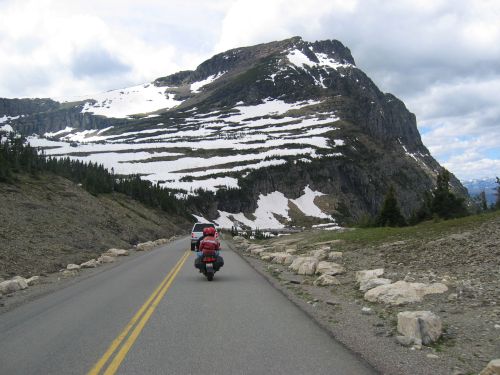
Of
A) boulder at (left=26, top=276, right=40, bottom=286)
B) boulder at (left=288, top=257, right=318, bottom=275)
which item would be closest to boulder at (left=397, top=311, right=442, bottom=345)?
boulder at (left=288, top=257, right=318, bottom=275)

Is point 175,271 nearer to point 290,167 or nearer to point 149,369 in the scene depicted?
point 149,369

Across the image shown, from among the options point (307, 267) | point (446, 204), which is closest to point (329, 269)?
point (307, 267)

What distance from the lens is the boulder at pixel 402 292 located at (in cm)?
1107

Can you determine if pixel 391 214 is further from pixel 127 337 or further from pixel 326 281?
pixel 127 337

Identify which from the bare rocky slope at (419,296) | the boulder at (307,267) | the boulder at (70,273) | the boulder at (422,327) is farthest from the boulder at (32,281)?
the boulder at (422,327)

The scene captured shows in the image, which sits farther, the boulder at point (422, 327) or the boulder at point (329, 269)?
the boulder at point (329, 269)

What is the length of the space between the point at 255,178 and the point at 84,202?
11990 cm

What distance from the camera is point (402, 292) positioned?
1134cm

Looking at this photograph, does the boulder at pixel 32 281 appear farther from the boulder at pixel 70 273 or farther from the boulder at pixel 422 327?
the boulder at pixel 422 327

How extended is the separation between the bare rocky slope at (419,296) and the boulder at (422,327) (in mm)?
135

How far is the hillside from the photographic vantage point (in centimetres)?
2491

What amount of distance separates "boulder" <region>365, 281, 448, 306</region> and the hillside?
54.8 ft

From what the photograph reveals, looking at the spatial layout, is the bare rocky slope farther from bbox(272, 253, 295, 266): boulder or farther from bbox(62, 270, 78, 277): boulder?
bbox(62, 270, 78, 277): boulder

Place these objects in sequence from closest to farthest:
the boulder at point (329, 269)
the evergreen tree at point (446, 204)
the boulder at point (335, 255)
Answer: the boulder at point (329, 269) < the boulder at point (335, 255) < the evergreen tree at point (446, 204)
